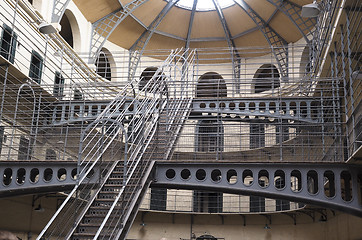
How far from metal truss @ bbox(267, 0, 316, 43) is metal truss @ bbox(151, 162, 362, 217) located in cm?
668

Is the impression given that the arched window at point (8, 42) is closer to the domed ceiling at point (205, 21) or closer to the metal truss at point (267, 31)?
the domed ceiling at point (205, 21)

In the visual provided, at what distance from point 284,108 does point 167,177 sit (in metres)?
3.80

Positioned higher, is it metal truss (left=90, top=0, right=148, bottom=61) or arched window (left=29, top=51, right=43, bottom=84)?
metal truss (left=90, top=0, right=148, bottom=61)

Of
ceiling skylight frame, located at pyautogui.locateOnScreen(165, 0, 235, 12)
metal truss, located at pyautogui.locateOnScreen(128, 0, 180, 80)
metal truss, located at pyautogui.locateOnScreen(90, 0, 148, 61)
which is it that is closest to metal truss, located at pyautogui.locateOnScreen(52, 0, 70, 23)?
metal truss, located at pyautogui.locateOnScreen(90, 0, 148, 61)

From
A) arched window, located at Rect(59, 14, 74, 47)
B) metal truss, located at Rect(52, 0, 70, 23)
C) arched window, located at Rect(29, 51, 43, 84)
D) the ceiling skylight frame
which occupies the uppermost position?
the ceiling skylight frame

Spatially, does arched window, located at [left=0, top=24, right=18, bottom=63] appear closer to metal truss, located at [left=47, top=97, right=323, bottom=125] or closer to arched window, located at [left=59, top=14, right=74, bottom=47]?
metal truss, located at [left=47, top=97, right=323, bottom=125]

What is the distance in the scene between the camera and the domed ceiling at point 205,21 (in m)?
13.4

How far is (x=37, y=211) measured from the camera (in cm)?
1019

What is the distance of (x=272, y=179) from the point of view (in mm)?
6703

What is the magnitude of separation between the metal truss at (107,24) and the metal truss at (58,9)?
1.86m

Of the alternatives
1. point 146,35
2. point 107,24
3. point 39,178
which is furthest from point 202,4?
point 39,178

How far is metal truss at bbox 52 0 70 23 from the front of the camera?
11.1m

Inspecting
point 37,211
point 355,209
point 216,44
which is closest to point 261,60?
point 216,44

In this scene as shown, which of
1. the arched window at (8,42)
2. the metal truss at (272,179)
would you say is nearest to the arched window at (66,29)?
the arched window at (8,42)
